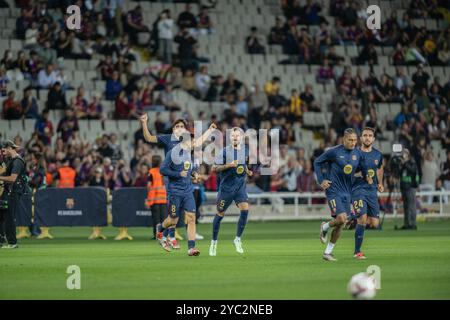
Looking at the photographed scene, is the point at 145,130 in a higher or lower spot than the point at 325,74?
lower

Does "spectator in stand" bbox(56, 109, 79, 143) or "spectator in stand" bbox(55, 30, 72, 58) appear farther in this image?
"spectator in stand" bbox(55, 30, 72, 58)

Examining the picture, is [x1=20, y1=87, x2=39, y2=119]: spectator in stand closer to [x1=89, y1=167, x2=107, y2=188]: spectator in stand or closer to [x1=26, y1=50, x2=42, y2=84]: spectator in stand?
[x1=26, y1=50, x2=42, y2=84]: spectator in stand

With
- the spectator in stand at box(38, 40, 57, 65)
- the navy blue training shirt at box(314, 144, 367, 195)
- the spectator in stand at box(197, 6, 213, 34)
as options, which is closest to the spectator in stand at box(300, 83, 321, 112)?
the spectator in stand at box(197, 6, 213, 34)

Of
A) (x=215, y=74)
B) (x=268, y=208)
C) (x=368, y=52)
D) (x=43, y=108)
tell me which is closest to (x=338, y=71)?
(x=368, y=52)

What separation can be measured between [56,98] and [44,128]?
6.00ft

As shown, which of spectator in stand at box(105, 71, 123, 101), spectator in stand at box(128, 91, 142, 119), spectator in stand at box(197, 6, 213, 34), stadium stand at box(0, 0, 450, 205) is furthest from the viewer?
spectator in stand at box(197, 6, 213, 34)

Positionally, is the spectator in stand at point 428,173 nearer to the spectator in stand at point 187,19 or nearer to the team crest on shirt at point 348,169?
the spectator in stand at point 187,19

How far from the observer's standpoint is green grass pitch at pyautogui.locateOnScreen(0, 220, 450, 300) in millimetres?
15008

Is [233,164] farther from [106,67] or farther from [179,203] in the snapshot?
[106,67]

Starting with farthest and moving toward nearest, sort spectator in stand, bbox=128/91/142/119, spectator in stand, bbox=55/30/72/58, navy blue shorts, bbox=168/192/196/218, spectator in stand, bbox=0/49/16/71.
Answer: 1. spectator in stand, bbox=55/30/72/58
2. spectator in stand, bbox=128/91/142/119
3. spectator in stand, bbox=0/49/16/71
4. navy blue shorts, bbox=168/192/196/218

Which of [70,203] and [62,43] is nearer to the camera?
[70,203]

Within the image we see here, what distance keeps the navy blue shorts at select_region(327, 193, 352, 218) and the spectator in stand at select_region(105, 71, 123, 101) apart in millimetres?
18694

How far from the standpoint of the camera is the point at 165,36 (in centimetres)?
4094

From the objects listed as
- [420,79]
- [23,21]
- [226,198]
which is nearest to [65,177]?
[23,21]
